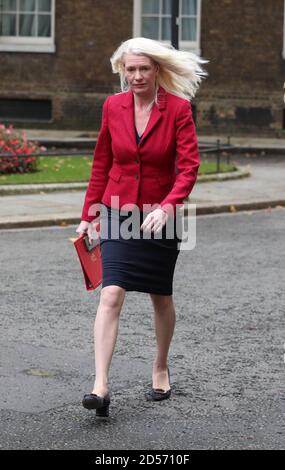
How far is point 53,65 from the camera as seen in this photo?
97.2 feet

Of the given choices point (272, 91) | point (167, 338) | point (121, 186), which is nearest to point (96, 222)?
point (121, 186)

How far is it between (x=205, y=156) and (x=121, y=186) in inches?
707

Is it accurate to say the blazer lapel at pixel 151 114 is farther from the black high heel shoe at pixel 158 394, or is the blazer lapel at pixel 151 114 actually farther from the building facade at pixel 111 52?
the building facade at pixel 111 52

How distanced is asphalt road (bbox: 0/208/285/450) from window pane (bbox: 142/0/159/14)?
58.1ft

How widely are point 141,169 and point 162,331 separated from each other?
0.93m

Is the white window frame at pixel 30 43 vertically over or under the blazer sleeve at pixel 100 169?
over

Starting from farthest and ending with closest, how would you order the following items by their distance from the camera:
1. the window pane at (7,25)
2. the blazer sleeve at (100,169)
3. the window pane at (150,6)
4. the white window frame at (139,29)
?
1. the window pane at (7,25)
2. the window pane at (150,6)
3. the white window frame at (139,29)
4. the blazer sleeve at (100,169)

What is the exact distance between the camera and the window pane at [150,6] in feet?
97.8

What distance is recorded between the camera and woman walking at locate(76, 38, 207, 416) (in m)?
6.54

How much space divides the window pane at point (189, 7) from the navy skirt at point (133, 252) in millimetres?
23362

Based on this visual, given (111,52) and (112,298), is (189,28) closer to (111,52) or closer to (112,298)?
(111,52)

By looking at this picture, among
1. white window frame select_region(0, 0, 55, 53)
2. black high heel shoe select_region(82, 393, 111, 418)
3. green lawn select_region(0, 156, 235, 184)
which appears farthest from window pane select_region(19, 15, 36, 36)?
black high heel shoe select_region(82, 393, 111, 418)

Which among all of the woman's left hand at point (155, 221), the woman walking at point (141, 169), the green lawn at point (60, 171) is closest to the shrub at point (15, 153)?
the green lawn at point (60, 171)

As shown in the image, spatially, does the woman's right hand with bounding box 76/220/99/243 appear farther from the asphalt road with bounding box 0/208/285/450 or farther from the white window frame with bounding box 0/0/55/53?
the white window frame with bounding box 0/0/55/53
